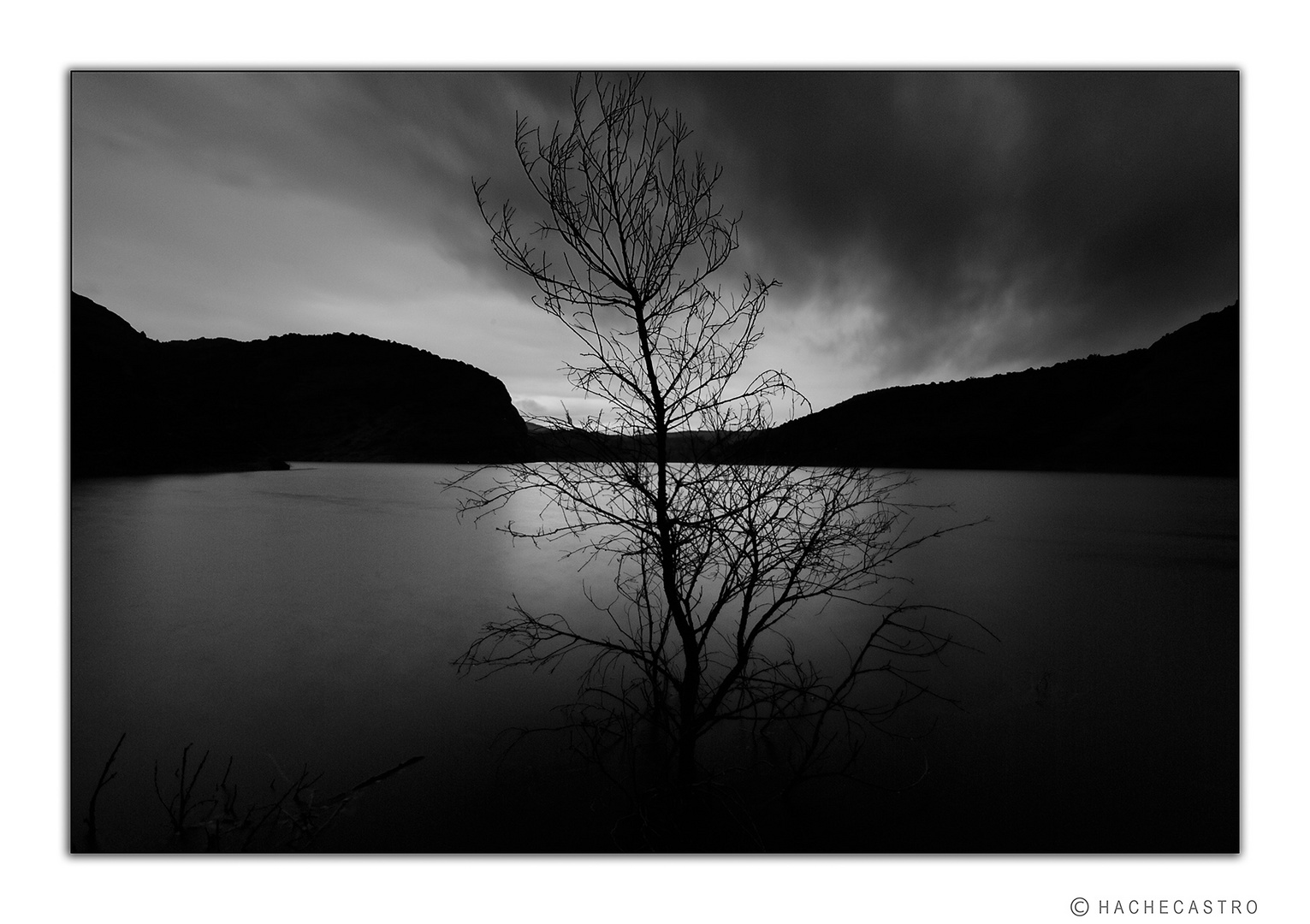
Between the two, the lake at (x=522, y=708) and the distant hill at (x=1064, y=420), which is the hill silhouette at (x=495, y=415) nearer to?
the distant hill at (x=1064, y=420)

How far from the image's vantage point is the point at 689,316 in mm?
2271

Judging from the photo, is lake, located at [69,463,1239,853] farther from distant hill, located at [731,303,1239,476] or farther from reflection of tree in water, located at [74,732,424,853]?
distant hill, located at [731,303,1239,476]

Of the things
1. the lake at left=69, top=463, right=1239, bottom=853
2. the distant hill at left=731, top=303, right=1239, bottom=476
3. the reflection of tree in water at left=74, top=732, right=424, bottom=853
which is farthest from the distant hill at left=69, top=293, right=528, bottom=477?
the reflection of tree in water at left=74, top=732, right=424, bottom=853

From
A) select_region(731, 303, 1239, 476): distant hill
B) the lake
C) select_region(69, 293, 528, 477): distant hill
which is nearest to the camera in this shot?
select_region(731, 303, 1239, 476): distant hill

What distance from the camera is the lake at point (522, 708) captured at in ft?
9.89

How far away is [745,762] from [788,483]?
Result: 2.11 meters

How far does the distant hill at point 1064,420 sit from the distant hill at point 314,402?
3143 centimetres

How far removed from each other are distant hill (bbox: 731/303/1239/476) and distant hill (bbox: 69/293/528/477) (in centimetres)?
3143

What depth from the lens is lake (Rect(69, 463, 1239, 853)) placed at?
3.02m

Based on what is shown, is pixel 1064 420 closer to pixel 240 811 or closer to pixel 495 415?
pixel 240 811

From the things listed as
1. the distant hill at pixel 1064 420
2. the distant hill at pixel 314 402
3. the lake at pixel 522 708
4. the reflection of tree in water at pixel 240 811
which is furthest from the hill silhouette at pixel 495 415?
the reflection of tree in water at pixel 240 811

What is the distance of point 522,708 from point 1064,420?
4732 cm

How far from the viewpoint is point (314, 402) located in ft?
203
